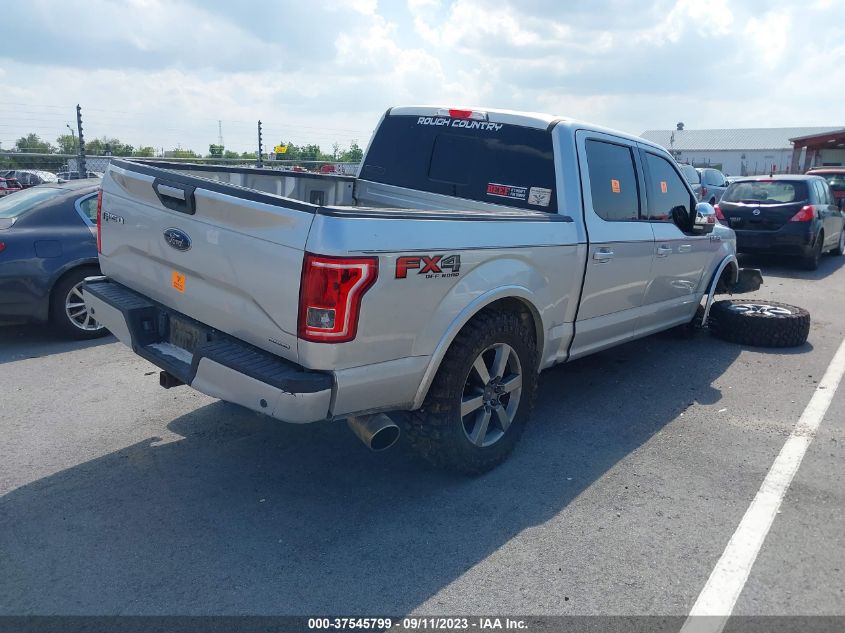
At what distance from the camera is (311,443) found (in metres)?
4.40

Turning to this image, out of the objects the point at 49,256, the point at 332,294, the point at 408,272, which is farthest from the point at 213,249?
the point at 49,256

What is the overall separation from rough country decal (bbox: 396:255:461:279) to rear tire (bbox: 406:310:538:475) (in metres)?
0.41

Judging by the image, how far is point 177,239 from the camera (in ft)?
Result: 11.7

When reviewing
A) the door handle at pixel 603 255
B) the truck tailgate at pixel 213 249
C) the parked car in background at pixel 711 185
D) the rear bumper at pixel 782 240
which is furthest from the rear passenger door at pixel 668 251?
the parked car in background at pixel 711 185

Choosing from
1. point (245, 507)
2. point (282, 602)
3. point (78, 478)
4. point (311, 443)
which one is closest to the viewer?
point (282, 602)

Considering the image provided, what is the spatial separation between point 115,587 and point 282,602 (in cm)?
72

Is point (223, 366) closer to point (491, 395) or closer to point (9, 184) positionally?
point (491, 395)

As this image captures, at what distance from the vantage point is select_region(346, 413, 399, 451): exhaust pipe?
3.33 metres

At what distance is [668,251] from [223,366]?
376cm

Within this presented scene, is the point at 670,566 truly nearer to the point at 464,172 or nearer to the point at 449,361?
the point at 449,361

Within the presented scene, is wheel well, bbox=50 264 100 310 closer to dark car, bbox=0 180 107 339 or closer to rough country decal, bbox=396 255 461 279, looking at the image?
dark car, bbox=0 180 107 339

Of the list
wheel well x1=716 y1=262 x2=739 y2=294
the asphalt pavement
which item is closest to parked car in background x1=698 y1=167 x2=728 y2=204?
wheel well x1=716 y1=262 x2=739 y2=294

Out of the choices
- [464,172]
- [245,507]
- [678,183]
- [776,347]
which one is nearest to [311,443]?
[245,507]

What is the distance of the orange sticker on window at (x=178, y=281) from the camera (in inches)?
144
